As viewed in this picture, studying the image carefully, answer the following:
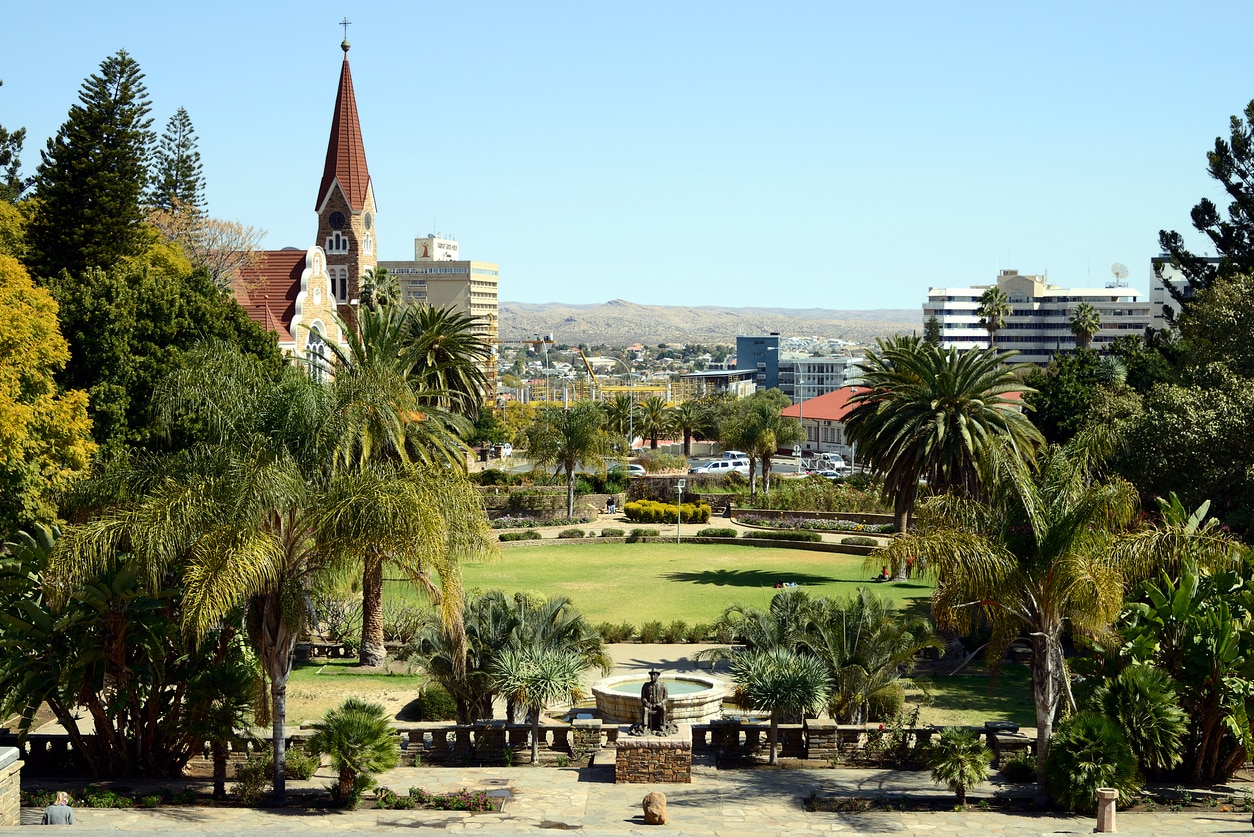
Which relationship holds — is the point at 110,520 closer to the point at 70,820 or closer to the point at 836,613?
the point at 70,820

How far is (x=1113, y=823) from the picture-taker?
1438 cm

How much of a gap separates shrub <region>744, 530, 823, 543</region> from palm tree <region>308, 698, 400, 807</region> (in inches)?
1210

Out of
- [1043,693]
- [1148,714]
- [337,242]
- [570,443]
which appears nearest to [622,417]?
[337,242]

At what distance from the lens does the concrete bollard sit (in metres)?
14.1

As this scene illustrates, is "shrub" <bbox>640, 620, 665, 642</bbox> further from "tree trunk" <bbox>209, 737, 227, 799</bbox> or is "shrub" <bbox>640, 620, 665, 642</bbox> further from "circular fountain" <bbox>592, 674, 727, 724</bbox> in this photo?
"tree trunk" <bbox>209, 737, 227, 799</bbox>

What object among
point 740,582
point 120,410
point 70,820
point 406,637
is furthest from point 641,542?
point 70,820

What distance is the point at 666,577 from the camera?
3825cm

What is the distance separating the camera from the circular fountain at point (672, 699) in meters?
21.2

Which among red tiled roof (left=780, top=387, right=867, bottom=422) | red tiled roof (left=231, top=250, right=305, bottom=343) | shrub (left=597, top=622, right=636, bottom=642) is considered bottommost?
shrub (left=597, top=622, right=636, bottom=642)

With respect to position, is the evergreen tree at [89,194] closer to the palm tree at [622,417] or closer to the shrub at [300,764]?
the shrub at [300,764]

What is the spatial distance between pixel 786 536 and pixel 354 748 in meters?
31.8

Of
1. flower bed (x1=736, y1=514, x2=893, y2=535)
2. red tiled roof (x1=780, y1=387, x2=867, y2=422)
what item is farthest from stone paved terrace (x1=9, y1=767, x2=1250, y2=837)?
red tiled roof (x1=780, y1=387, x2=867, y2=422)

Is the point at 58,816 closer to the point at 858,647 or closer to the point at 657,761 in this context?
the point at 657,761

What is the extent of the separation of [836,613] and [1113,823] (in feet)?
22.9
